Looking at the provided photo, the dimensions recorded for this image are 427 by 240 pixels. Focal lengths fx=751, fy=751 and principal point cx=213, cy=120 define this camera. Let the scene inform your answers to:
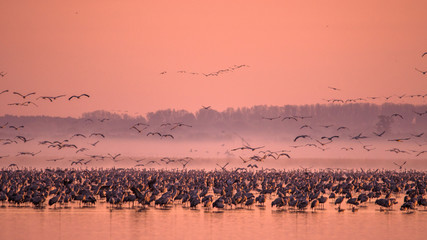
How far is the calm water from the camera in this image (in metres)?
41.1

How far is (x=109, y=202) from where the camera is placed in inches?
2202

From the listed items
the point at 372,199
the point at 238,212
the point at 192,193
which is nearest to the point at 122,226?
the point at 238,212

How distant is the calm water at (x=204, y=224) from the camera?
4109cm

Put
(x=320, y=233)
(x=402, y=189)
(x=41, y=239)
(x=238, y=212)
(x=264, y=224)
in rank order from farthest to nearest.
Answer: (x=402, y=189) → (x=238, y=212) → (x=264, y=224) → (x=320, y=233) → (x=41, y=239)

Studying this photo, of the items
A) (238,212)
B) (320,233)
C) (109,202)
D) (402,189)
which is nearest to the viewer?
(320,233)

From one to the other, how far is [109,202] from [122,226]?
39.7 ft

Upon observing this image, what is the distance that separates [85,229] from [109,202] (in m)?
13.2

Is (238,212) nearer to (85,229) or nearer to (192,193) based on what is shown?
(192,193)

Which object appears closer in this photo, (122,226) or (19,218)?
(122,226)

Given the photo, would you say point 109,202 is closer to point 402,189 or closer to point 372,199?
point 372,199

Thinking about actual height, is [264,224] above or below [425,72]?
below

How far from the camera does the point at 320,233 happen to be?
4219 cm

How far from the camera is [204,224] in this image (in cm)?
4547

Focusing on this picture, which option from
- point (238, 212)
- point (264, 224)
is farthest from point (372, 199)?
point (264, 224)
